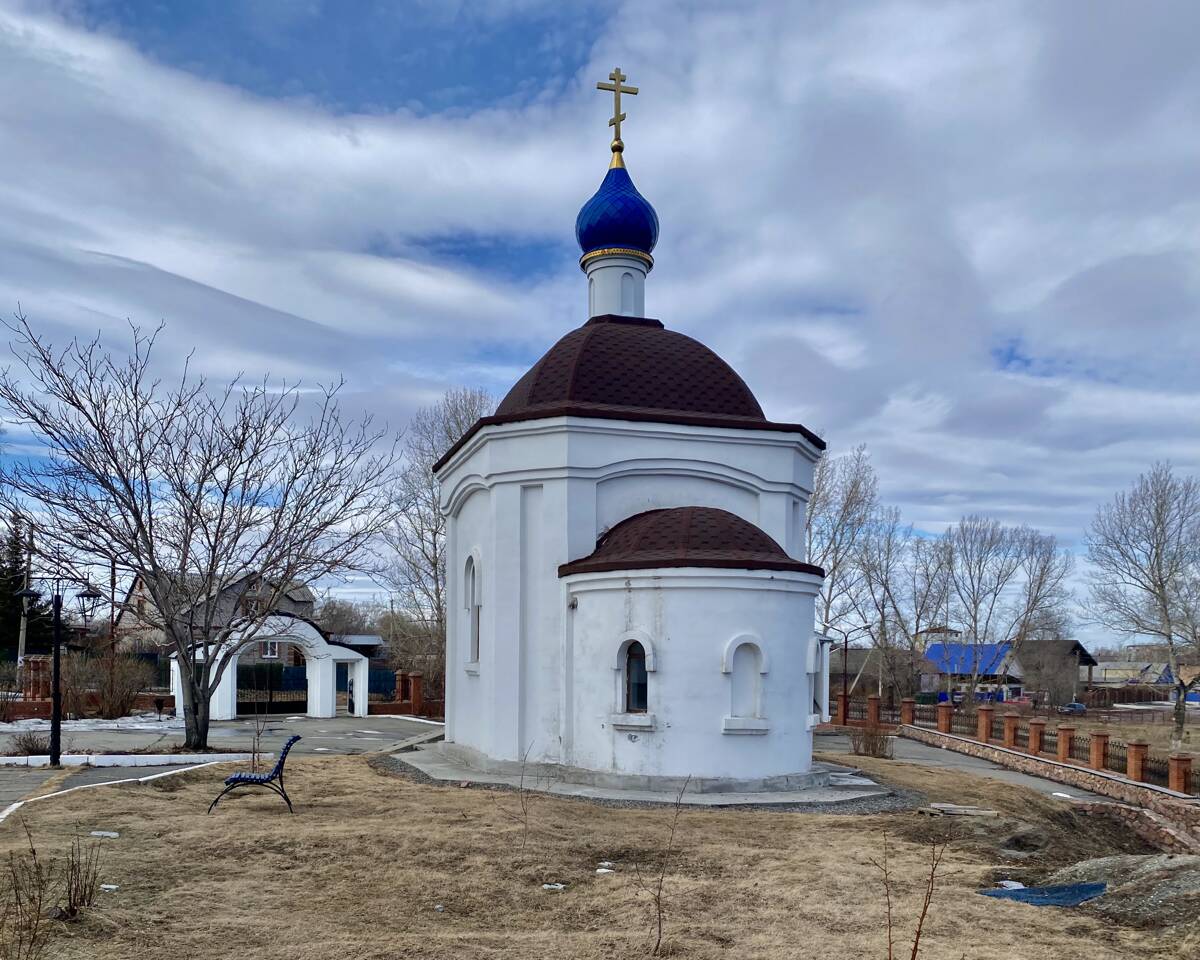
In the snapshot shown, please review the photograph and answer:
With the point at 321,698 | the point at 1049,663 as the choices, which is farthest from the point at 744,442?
the point at 1049,663

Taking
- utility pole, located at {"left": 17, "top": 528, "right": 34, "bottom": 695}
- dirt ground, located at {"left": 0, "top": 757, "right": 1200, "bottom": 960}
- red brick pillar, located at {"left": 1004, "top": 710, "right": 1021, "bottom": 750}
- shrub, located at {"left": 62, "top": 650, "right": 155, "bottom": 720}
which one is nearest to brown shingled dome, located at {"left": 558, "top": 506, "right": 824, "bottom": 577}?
dirt ground, located at {"left": 0, "top": 757, "right": 1200, "bottom": 960}

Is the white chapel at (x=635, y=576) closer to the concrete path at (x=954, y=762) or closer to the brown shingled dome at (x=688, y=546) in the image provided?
the brown shingled dome at (x=688, y=546)

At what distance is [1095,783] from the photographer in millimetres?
17422

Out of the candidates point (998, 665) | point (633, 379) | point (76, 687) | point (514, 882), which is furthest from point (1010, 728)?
point (998, 665)

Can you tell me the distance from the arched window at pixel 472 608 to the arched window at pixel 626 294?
538 cm

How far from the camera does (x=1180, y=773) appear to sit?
16562 mm

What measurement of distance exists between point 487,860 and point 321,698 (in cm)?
2048

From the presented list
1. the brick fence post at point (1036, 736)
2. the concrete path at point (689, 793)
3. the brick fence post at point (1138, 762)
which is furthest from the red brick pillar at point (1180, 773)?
the concrete path at point (689, 793)

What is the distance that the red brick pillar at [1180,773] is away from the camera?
16469 millimetres

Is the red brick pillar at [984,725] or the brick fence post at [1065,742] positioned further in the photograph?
the red brick pillar at [984,725]

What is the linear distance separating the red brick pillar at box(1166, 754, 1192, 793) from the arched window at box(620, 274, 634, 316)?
39.9 feet

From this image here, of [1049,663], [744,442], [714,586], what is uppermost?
[744,442]

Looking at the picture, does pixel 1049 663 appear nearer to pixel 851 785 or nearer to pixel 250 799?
pixel 851 785

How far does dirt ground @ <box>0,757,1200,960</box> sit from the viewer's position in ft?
18.5
